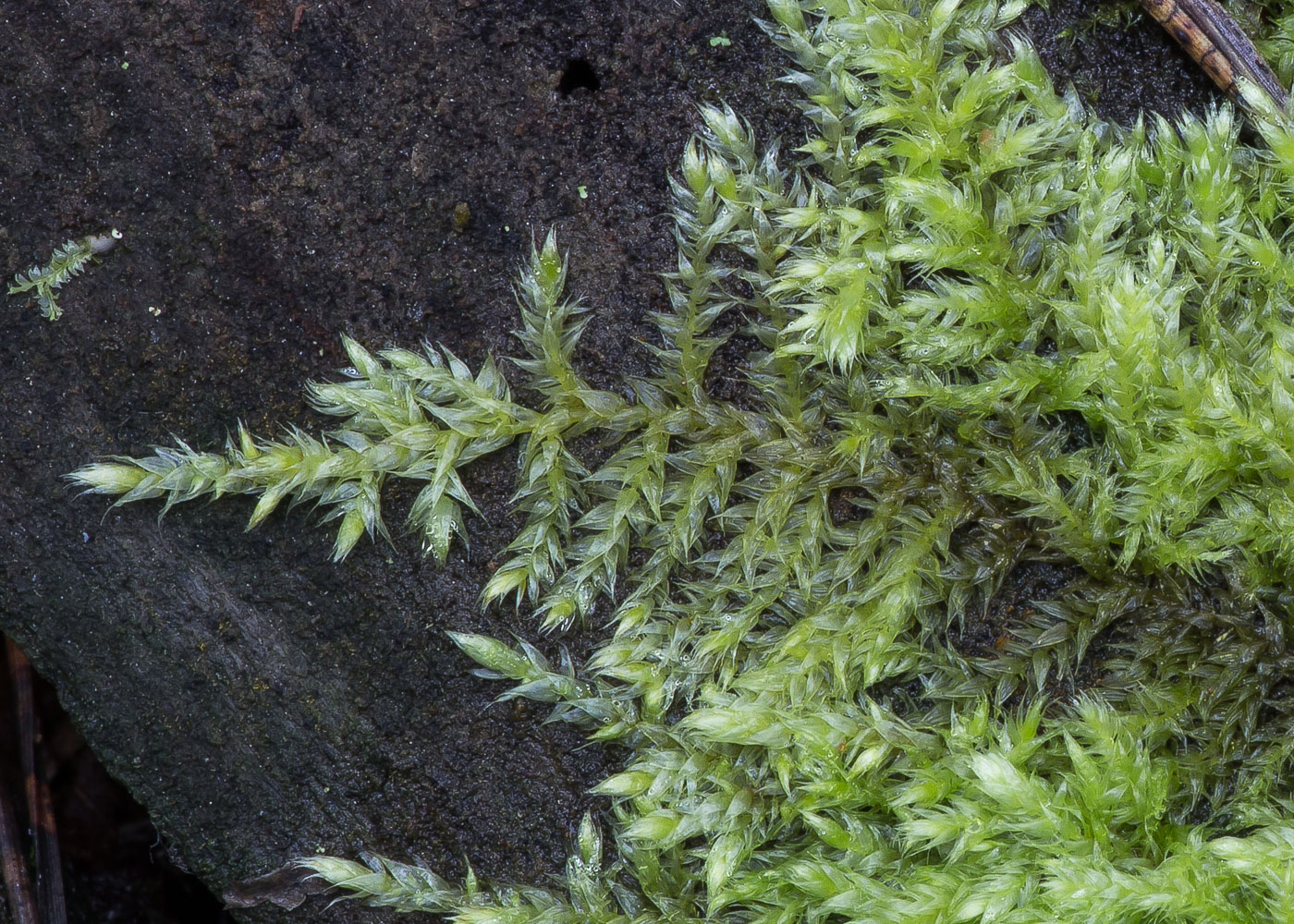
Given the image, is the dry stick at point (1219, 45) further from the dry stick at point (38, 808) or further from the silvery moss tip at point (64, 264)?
the dry stick at point (38, 808)

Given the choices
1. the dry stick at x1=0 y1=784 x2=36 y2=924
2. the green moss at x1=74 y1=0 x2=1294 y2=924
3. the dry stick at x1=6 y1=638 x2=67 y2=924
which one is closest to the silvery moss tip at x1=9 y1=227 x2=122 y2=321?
the green moss at x1=74 y1=0 x2=1294 y2=924

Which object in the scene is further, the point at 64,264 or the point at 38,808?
the point at 38,808

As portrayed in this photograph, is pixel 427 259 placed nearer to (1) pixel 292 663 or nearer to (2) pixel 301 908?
(1) pixel 292 663

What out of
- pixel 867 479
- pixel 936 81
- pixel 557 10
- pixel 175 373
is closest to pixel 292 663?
pixel 175 373

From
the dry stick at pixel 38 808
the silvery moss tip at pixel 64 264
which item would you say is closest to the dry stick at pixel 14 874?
the dry stick at pixel 38 808

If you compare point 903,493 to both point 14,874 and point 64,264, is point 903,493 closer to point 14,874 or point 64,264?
point 64,264

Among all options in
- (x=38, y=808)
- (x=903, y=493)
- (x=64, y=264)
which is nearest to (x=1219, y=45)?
(x=903, y=493)
